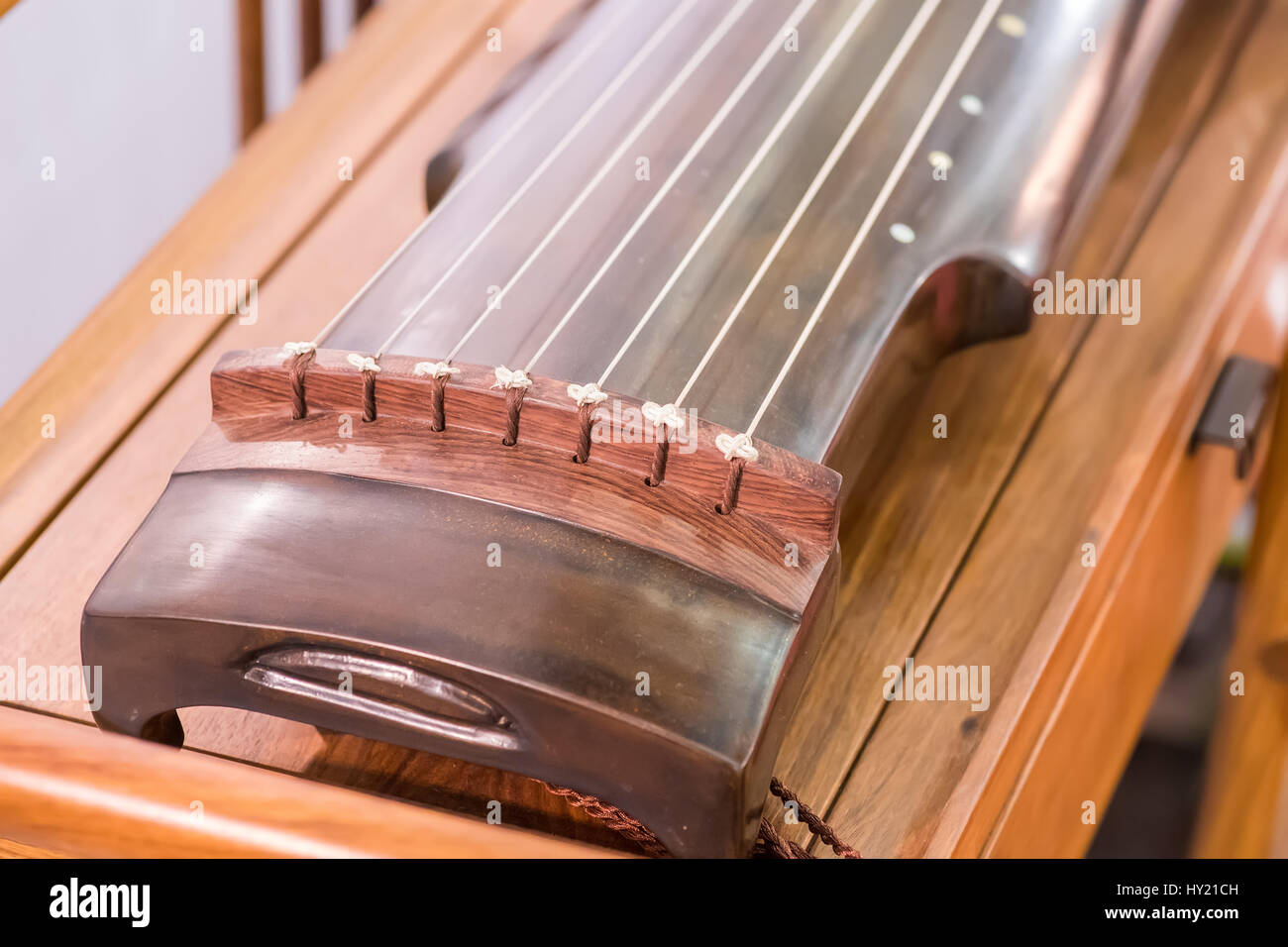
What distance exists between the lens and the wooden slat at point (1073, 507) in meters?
0.94

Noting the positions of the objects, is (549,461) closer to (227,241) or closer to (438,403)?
(438,403)

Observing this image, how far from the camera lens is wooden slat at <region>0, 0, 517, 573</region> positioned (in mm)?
1101

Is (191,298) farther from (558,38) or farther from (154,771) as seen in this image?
(154,771)

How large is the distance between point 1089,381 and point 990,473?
159 mm

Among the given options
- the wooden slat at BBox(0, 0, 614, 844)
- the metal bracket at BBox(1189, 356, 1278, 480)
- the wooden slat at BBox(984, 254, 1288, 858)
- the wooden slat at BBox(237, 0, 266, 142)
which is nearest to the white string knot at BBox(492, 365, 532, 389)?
the wooden slat at BBox(0, 0, 614, 844)

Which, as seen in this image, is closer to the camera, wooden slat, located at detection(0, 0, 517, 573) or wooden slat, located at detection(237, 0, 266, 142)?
wooden slat, located at detection(0, 0, 517, 573)

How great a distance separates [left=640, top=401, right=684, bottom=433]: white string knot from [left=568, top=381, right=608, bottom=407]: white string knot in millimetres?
26

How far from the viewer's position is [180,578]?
0.79 m

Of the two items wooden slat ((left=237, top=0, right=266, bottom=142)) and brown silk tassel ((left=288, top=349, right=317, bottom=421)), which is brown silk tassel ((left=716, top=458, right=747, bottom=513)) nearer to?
brown silk tassel ((left=288, top=349, right=317, bottom=421))

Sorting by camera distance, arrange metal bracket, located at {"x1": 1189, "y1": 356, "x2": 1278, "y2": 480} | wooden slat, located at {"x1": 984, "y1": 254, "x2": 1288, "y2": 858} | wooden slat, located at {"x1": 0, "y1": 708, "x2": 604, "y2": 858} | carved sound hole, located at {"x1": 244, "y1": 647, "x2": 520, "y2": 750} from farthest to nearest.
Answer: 1. metal bracket, located at {"x1": 1189, "y1": 356, "x2": 1278, "y2": 480}
2. wooden slat, located at {"x1": 984, "y1": 254, "x2": 1288, "y2": 858}
3. carved sound hole, located at {"x1": 244, "y1": 647, "x2": 520, "y2": 750}
4. wooden slat, located at {"x1": 0, "y1": 708, "x2": 604, "y2": 858}

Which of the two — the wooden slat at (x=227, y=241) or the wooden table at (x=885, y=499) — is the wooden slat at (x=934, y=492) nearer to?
the wooden table at (x=885, y=499)

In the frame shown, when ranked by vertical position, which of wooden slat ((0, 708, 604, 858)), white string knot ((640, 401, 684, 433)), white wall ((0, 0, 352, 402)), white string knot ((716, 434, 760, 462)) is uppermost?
white wall ((0, 0, 352, 402))

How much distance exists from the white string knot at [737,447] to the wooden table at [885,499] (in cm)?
25

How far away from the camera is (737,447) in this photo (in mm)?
801
